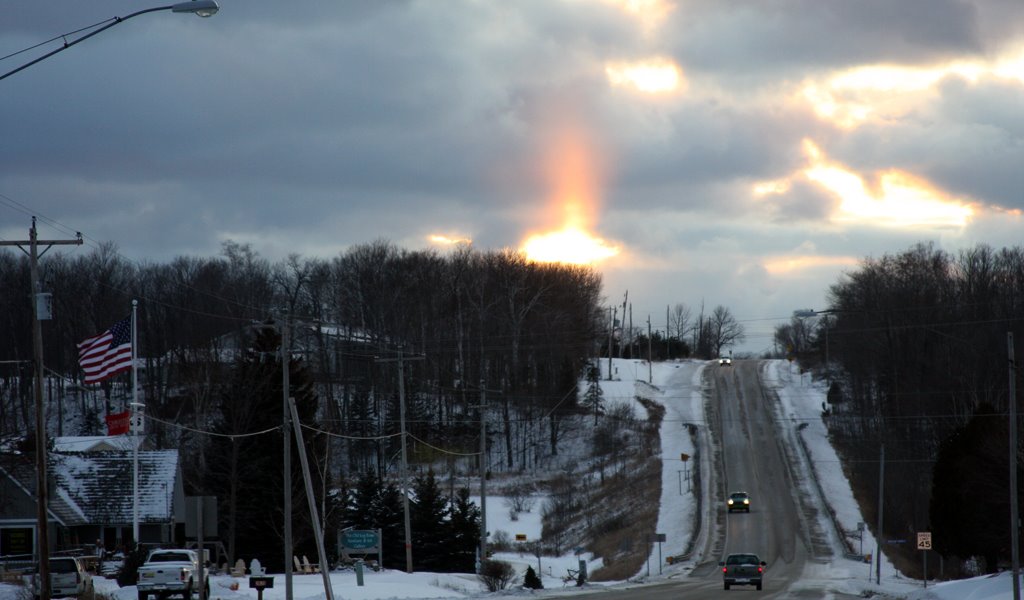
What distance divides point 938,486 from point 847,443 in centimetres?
4879

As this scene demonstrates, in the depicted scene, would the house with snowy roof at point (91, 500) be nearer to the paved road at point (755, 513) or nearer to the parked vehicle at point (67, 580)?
the parked vehicle at point (67, 580)

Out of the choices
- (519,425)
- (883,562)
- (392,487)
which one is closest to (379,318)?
(519,425)

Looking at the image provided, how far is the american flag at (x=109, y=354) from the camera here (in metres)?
46.9

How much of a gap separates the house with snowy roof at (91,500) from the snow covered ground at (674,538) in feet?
51.3

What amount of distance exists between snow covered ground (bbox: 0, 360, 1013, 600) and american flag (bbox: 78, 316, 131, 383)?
8321 mm

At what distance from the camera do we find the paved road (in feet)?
159

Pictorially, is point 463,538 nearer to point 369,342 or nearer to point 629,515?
point 629,515

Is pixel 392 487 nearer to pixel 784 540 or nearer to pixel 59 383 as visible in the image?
pixel 784 540

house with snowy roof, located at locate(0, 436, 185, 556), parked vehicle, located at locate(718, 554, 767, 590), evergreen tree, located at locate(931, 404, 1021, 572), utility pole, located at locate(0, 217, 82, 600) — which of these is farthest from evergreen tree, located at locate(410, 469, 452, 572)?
utility pole, located at locate(0, 217, 82, 600)

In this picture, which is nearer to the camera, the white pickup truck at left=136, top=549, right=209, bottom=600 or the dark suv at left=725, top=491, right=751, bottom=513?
the white pickup truck at left=136, top=549, right=209, bottom=600

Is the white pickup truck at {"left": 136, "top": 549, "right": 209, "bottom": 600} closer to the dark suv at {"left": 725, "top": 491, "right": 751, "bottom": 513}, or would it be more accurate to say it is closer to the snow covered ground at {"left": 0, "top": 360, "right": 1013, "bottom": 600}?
the snow covered ground at {"left": 0, "top": 360, "right": 1013, "bottom": 600}

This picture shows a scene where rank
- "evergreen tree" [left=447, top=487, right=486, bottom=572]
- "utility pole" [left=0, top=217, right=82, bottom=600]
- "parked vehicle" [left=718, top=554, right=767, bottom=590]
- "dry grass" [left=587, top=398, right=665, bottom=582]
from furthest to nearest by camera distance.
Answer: "dry grass" [left=587, top=398, right=665, bottom=582]
"evergreen tree" [left=447, top=487, right=486, bottom=572]
"parked vehicle" [left=718, top=554, right=767, bottom=590]
"utility pole" [left=0, top=217, right=82, bottom=600]

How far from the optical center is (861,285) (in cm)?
12438

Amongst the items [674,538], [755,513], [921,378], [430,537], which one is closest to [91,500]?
[430,537]
